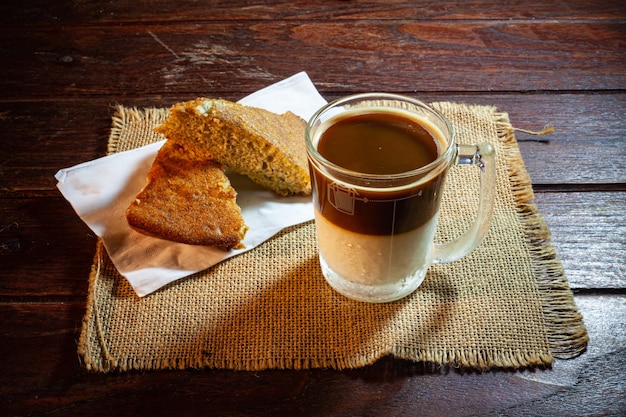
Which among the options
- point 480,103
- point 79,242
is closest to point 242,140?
point 79,242

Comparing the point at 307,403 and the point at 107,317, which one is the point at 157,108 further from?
the point at 307,403

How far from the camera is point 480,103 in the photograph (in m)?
1.51

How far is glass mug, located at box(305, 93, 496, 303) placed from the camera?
912 millimetres

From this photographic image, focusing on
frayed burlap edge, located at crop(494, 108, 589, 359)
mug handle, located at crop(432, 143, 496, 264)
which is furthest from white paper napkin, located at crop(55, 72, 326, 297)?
frayed burlap edge, located at crop(494, 108, 589, 359)

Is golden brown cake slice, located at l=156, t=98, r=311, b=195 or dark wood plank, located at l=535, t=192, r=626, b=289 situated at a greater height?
golden brown cake slice, located at l=156, t=98, r=311, b=195

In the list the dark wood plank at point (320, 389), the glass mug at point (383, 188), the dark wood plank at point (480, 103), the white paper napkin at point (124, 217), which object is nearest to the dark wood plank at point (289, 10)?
the dark wood plank at point (480, 103)

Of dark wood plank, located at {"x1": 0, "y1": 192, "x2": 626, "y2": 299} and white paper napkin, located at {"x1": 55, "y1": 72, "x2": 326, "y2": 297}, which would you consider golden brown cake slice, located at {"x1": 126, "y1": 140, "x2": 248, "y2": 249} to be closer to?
white paper napkin, located at {"x1": 55, "y1": 72, "x2": 326, "y2": 297}

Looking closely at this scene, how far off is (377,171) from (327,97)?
66cm

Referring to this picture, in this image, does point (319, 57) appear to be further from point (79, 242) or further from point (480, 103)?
→ point (79, 242)

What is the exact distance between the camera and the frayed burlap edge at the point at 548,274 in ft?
3.37

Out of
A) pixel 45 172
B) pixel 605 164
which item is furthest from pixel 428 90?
pixel 45 172

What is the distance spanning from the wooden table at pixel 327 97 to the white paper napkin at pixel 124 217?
49mm

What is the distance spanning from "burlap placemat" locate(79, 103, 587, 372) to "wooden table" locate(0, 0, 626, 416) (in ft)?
0.09

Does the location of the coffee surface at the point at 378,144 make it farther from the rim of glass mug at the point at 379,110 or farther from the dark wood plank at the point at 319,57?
the dark wood plank at the point at 319,57
